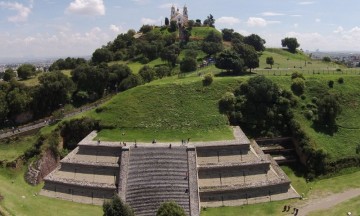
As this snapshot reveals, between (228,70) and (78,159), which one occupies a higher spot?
(228,70)

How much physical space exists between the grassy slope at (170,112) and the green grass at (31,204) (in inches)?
410

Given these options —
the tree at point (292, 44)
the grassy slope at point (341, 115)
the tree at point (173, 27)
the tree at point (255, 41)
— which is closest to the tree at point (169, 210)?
the grassy slope at point (341, 115)

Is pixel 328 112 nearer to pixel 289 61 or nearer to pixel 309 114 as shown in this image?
pixel 309 114

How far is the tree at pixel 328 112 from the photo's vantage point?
170 feet

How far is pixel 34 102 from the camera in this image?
212 ft

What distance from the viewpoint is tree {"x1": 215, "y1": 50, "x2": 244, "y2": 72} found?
6656 centimetres

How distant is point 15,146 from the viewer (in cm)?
5228

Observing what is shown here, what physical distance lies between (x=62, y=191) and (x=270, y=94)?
3090cm

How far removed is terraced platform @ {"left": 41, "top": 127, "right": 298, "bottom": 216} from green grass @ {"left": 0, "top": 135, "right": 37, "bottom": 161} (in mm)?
9414

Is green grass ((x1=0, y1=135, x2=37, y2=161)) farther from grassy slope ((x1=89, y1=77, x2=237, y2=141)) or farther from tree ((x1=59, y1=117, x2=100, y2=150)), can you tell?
grassy slope ((x1=89, y1=77, x2=237, y2=141))

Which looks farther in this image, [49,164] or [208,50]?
[208,50]

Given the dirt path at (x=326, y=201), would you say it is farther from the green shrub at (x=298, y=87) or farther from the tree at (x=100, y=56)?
the tree at (x=100, y=56)

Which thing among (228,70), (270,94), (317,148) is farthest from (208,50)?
(317,148)

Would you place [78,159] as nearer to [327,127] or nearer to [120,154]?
[120,154]
